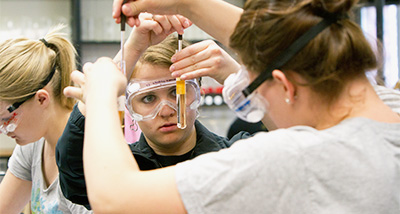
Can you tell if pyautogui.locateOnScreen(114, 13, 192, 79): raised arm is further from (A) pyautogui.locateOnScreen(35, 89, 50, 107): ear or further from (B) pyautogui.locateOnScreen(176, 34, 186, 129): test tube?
(A) pyautogui.locateOnScreen(35, 89, 50, 107): ear

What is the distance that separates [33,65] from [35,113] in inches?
8.8

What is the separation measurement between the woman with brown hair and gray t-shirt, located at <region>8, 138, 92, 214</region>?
963mm

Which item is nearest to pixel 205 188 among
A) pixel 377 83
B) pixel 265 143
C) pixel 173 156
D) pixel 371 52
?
pixel 265 143

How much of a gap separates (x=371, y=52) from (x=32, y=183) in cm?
172

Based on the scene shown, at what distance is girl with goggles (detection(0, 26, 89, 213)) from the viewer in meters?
2.00

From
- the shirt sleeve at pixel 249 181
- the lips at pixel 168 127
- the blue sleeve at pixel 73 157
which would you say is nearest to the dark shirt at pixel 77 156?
the blue sleeve at pixel 73 157

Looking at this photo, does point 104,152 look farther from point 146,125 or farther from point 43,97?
point 43,97

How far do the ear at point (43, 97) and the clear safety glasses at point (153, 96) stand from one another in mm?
539

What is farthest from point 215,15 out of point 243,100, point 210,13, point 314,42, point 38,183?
point 38,183

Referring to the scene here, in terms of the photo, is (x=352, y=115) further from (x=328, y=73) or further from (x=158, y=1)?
(x=158, y=1)

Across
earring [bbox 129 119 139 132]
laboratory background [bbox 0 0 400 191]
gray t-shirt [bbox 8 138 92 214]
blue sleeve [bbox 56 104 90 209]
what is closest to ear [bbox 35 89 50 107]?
gray t-shirt [bbox 8 138 92 214]

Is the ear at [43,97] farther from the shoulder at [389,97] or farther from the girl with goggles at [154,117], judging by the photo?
the shoulder at [389,97]

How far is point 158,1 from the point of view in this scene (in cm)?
148

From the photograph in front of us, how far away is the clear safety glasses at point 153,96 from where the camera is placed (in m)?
1.72
